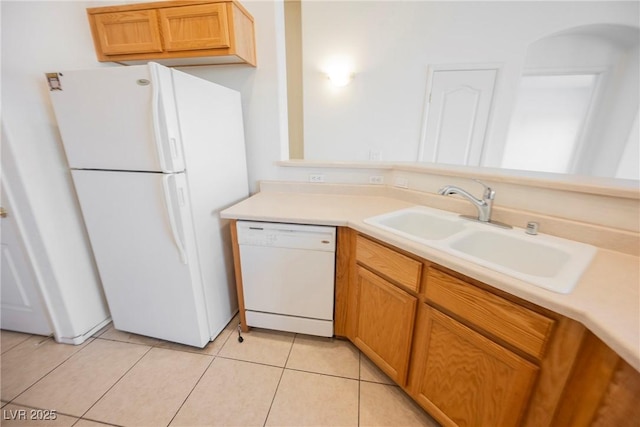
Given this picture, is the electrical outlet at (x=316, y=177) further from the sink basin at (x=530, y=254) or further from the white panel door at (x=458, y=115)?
the white panel door at (x=458, y=115)

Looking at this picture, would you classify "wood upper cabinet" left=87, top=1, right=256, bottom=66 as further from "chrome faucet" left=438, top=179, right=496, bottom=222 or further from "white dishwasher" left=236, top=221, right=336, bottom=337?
"chrome faucet" left=438, top=179, right=496, bottom=222

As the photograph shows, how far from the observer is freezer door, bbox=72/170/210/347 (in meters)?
1.33

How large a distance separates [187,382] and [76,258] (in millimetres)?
1068

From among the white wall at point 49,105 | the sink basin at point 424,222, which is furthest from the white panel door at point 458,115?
the white wall at point 49,105

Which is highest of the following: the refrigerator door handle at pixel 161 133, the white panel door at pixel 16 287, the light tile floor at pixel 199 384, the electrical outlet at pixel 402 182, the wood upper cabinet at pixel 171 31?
the wood upper cabinet at pixel 171 31

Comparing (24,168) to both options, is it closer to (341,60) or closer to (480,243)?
(480,243)

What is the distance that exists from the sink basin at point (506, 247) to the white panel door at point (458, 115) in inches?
70.8

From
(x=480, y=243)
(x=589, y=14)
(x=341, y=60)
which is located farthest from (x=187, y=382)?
(x=589, y=14)

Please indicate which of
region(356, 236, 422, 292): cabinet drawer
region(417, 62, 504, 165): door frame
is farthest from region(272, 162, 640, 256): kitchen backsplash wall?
region(417, 62, 504, 165): door frame

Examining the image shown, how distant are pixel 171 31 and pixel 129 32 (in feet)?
0.94

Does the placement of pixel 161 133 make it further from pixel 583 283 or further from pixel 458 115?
pixel 458 115

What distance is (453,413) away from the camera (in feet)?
3.45

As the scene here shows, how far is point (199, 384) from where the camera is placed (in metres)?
1.40

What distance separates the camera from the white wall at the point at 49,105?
51.3 inches
